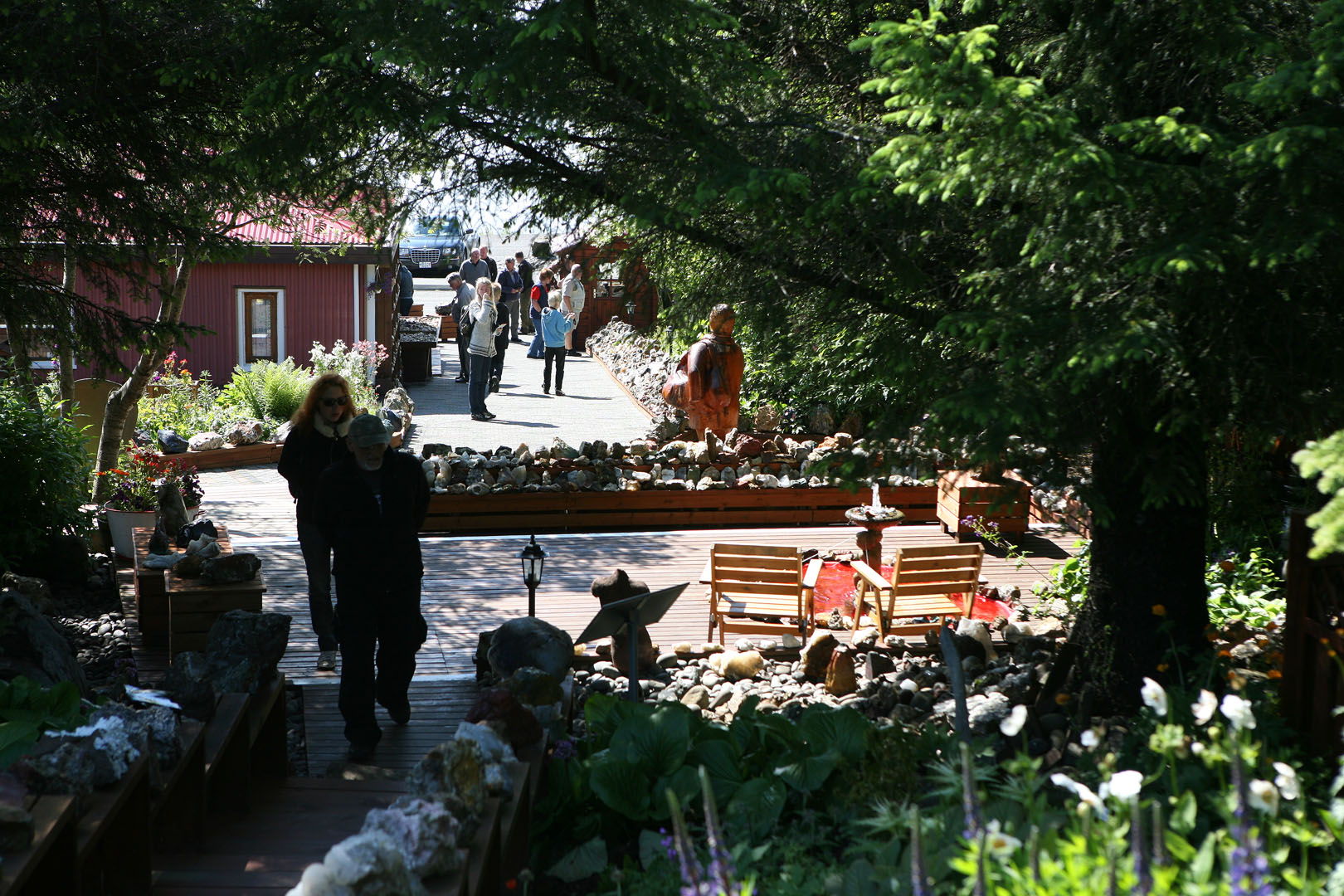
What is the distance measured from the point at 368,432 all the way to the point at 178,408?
37.6ft

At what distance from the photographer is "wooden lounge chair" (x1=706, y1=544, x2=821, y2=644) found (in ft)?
27.1

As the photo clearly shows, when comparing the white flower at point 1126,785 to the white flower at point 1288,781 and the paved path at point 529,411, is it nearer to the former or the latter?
the white flower at point 1288,781

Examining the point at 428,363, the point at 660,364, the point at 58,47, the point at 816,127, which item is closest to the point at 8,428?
the point at 58,47

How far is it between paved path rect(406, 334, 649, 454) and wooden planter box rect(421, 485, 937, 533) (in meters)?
2.76

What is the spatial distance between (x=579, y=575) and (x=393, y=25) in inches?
222

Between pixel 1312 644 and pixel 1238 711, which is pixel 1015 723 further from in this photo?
pixel 1312 644

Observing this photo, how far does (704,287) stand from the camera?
238 inches

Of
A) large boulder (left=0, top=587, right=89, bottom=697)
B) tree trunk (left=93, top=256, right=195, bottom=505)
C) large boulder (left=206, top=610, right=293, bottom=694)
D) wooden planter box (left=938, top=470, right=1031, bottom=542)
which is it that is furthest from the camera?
tree trunk (left=93, top=256, right=195, bottom=505)

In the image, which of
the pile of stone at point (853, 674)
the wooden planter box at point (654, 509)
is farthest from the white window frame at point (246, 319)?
the pile of stone at point (853, 674)

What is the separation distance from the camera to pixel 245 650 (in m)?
5.13

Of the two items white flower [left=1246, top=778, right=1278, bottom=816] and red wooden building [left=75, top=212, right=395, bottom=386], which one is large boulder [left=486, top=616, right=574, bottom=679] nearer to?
white flower [left=1246, top=778, right=1278, bottom=816]

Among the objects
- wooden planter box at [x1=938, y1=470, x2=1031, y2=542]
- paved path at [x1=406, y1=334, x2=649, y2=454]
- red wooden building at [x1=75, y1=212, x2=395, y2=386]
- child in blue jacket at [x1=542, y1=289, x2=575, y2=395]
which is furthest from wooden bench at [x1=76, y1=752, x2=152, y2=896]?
red wooden building at [x1=75, y1=212, x2=395, y2=386]

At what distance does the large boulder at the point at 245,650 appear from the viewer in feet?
15.9

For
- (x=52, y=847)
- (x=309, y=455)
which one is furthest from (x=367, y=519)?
(x=52, y=847)
